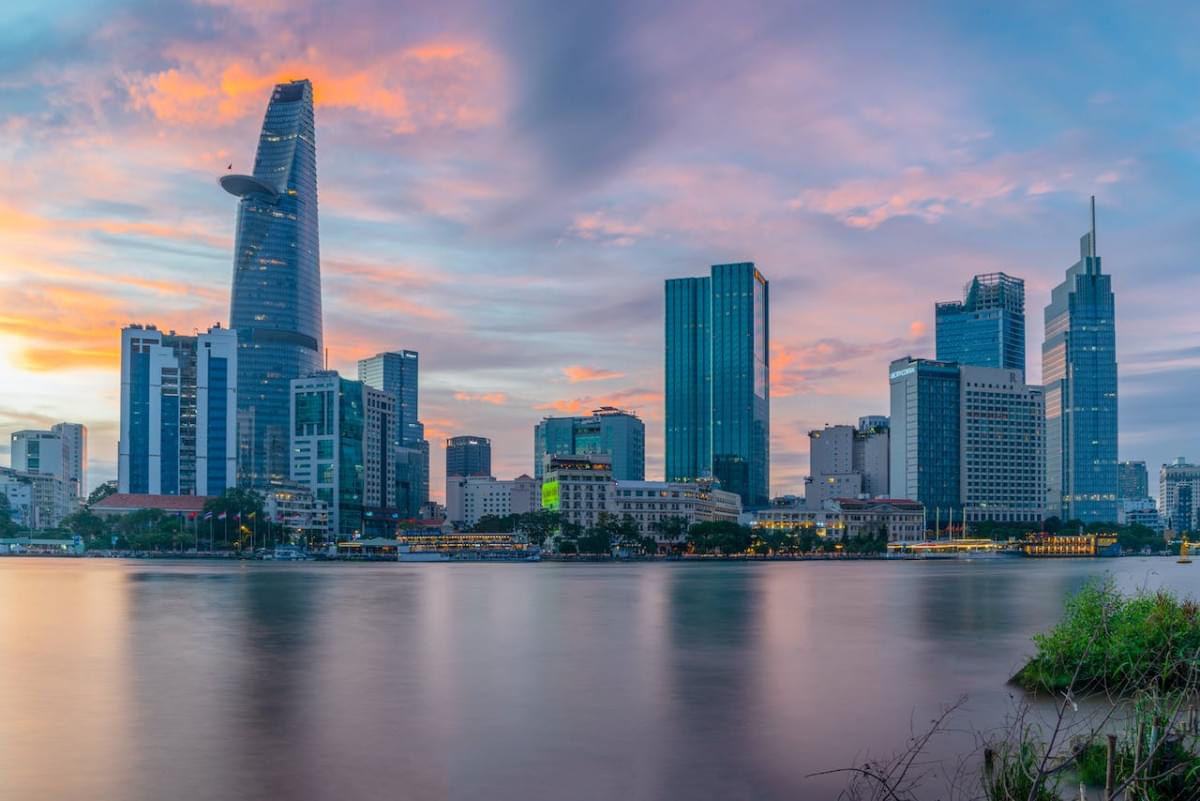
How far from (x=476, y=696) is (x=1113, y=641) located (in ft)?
77.9

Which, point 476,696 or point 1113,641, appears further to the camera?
point 476,696

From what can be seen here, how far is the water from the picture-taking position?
27500mm

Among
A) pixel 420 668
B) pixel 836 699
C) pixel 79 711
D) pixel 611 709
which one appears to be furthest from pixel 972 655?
pixel 79 711

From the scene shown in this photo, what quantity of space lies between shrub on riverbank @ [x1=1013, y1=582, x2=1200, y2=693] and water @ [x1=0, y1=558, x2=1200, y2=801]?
2270mm

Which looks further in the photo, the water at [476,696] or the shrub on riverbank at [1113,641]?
the shrub on riverbank at [1113,641]

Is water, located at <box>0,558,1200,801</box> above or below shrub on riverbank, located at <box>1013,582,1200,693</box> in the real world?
below

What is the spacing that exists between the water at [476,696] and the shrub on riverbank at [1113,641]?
2270mm

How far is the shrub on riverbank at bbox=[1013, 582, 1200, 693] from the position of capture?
34.0 meters

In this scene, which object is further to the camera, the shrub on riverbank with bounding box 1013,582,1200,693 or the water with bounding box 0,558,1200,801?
the shrub on riverbank with bounding box 1013,582,1200,693

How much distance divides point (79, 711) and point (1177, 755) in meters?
35.6

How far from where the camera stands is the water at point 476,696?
90.2 ft

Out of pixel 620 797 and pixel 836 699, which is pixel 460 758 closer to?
pixel 620 797

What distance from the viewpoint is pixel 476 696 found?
4066 cm

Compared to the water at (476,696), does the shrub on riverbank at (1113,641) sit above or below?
above
